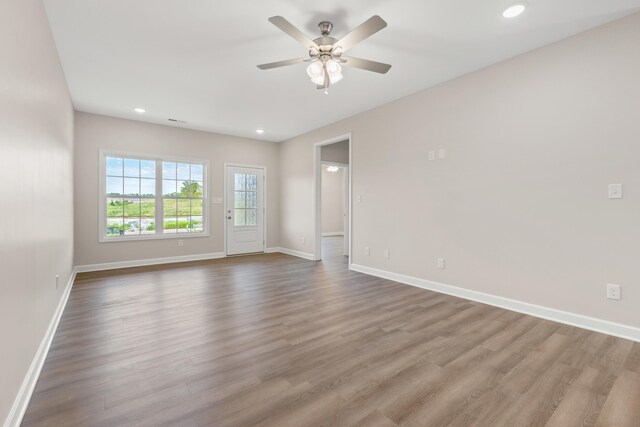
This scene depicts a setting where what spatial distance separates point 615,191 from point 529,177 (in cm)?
67

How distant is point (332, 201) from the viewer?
37.3 ft

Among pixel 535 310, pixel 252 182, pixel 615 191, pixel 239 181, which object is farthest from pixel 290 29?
pixel 252 182

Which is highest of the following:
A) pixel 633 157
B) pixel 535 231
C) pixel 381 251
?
pixel 633 157

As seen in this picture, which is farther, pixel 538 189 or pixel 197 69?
pixel 197 69

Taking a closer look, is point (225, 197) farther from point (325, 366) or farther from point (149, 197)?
point (325, 366)

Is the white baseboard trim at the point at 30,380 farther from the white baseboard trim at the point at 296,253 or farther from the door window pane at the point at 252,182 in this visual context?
the door window pane at the point at 252,182

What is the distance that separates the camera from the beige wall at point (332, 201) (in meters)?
11.1

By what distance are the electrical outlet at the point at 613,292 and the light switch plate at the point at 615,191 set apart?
0.80m

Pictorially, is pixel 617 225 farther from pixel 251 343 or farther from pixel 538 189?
pixel 251 343

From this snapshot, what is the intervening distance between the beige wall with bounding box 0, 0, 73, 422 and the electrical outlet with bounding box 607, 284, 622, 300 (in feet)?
14.0

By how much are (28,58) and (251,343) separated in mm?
2519

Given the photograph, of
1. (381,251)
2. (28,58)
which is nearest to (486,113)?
(381,251)

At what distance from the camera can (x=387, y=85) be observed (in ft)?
12.9

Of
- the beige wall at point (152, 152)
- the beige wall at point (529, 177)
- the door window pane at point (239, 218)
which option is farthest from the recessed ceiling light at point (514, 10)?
the door window pane at point (239, 218)
